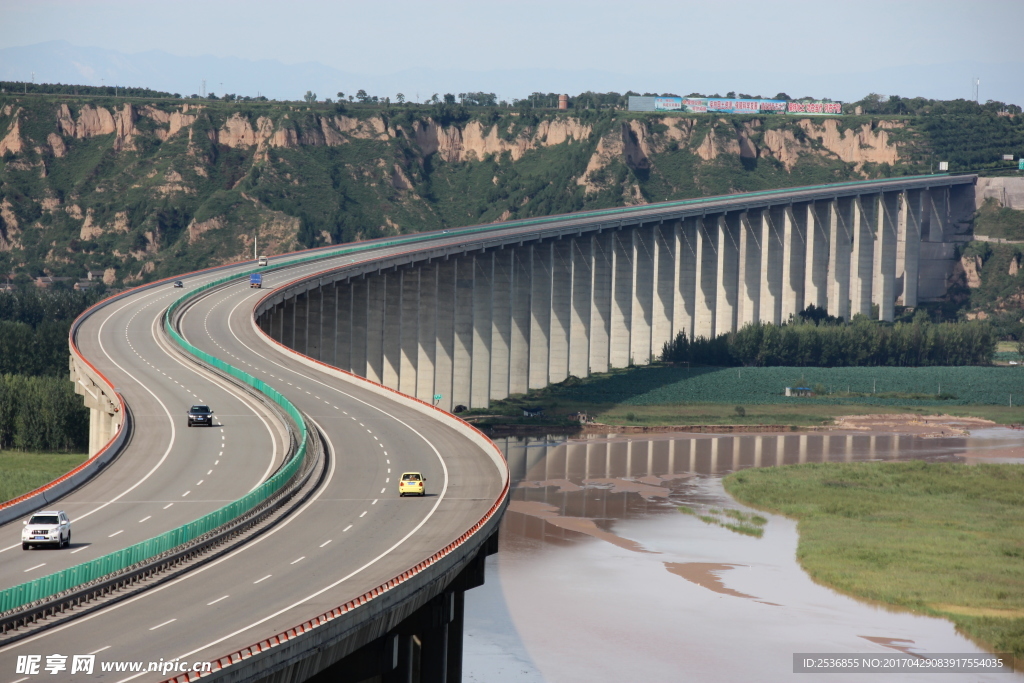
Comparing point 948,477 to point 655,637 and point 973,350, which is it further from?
point 973,350

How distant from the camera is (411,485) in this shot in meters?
55.9

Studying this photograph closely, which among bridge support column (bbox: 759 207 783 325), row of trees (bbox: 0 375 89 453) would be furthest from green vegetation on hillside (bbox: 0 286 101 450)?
bridge support column (bbox: 759 207 783 325)

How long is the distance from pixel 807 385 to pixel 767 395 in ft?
21.4

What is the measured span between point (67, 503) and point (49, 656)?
68.3 feet

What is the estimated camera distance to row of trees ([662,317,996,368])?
542ft

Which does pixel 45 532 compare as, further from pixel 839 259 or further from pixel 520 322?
pixel 839 259

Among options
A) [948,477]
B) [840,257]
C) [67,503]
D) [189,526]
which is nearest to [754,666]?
[189,526]

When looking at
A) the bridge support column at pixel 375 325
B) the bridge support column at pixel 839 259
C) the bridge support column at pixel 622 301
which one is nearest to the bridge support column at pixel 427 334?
the bridge support column at pixel 375 325

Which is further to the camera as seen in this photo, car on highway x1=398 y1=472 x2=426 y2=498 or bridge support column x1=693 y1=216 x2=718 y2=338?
bridge support column x1=693 y1=216 x2=718 y2=338

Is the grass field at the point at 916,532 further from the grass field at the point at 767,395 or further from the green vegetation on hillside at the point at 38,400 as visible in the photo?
the green vegetation on hillside at the point at 38,400

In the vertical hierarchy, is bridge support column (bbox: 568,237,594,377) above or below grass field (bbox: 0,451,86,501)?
above

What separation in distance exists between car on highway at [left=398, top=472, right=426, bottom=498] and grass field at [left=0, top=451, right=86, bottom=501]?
33.2m

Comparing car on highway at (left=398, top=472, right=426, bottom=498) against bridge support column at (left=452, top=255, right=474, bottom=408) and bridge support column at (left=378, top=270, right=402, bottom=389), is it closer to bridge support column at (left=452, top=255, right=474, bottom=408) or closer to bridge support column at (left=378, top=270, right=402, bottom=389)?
bridge support column at (left=378, top=270, right=402, bottom=389)

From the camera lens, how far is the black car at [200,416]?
69.6 m
